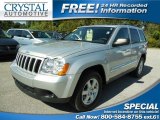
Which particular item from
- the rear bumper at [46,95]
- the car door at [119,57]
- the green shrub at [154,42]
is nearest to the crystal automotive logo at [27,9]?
the rear bumper at [46,95]

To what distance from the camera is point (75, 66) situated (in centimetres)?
320

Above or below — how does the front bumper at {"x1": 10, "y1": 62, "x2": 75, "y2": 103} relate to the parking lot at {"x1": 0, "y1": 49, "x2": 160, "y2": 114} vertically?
above

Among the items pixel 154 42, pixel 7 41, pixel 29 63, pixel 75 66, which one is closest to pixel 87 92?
A: pixel 75 66

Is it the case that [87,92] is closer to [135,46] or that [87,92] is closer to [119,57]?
[119,57]

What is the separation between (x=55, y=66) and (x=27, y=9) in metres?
0.89

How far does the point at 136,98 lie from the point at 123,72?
3.87 feet

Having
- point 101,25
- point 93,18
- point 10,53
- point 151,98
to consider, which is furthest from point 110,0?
point 10,53

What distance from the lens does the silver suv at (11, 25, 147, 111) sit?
3.15 meters

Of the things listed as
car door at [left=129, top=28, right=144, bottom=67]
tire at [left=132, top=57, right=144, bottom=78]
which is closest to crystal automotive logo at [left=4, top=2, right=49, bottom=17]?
car door at [left=129, top=28, right=144, bottom=67]

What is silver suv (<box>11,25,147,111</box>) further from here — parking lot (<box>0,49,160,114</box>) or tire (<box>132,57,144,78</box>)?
tire (<box>132,57,144,78</box>)

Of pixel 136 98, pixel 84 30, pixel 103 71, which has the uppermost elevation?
pixel 84 30

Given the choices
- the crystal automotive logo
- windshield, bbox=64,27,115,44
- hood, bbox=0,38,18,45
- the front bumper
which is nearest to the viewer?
the front bumper

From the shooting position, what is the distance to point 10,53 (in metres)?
6.80

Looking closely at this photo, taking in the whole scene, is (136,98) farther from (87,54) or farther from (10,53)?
(10,53)
